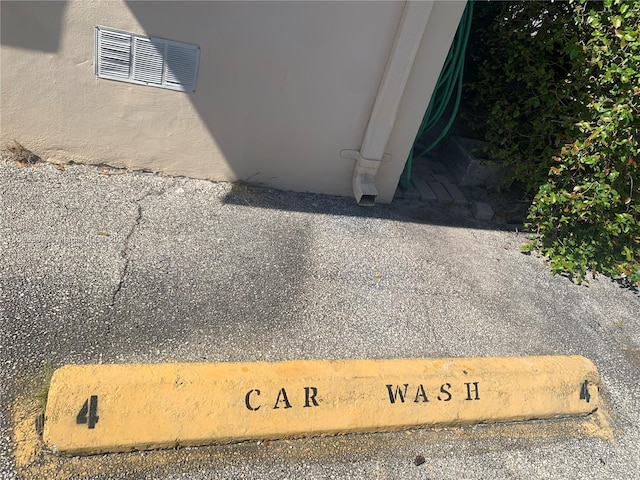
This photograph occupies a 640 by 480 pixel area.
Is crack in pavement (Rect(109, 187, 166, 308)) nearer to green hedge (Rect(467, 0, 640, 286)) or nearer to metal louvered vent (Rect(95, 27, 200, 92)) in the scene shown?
metal louvered vent (Rect(95, 27, 200, 92))

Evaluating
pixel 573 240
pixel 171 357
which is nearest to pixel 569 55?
pixel 573 240

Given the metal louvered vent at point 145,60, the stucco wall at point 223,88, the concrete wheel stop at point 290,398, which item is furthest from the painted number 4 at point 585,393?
the metal louvered vent at point 145,60

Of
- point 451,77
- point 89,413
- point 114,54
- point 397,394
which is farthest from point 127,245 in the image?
point 451,77

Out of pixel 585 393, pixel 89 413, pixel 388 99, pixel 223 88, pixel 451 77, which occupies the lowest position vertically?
pixel 89 413

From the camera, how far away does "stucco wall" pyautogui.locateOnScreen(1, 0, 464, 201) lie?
10.2 feet

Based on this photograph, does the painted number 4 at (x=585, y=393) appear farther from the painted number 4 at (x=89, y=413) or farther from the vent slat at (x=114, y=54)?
the vent slat at (x=114, y=54)

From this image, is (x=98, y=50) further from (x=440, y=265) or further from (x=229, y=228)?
(x=440, y=265)

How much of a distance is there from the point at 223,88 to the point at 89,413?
2458 millimetres

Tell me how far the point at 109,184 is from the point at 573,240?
13.2 feet

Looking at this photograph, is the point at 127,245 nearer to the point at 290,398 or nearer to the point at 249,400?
the point at 249,400

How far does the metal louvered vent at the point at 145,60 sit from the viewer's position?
10.4 feet

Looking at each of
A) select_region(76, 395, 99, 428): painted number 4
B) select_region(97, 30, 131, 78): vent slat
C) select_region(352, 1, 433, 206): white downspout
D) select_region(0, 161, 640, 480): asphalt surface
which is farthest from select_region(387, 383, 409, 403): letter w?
A: select_region(97, 30, 131, 78): vent slat

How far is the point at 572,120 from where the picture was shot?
3.77 m

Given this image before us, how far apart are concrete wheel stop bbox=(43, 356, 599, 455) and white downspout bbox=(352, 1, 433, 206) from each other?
73.2 inches
